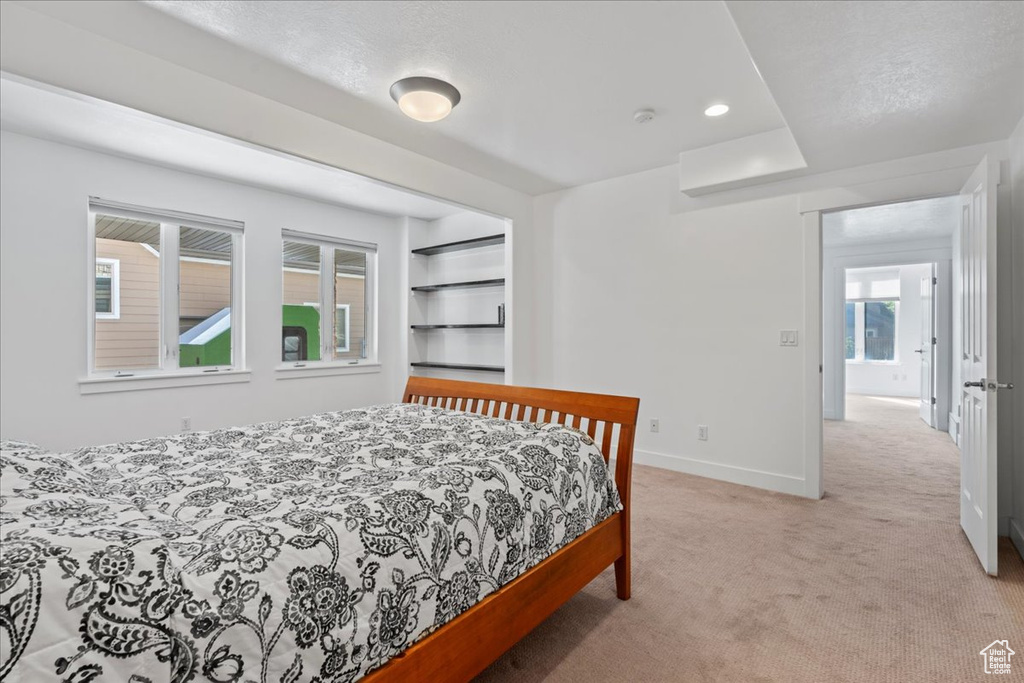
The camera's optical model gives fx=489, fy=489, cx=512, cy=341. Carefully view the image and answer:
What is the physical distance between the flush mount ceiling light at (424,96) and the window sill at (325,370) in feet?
10.1

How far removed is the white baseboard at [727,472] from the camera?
3.45 m

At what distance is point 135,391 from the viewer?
3.89m

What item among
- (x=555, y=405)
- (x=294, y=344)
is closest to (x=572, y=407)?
(x=555, y=405)

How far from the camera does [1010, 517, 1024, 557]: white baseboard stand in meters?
2.50

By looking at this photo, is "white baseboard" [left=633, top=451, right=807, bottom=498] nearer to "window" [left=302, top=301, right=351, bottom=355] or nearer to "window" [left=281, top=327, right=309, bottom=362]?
"window" [left=302, top=301, right=351, bottom=355]

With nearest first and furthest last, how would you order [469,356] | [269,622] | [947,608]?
[269,622] < [947,608] < [469,356]

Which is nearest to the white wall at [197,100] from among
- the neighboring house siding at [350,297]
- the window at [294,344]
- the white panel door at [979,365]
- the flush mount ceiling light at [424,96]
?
the flush mount ceiling light at [424,96]

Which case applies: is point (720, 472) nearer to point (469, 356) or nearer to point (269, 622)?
point (469, 356)

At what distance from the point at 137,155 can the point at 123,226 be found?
1.97 ft

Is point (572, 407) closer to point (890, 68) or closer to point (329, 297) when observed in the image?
point (890, 68)

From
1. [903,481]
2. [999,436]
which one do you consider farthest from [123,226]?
[903,481]

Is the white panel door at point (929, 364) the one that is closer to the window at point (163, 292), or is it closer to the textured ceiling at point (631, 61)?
the textured ceiling at point (631, 61)

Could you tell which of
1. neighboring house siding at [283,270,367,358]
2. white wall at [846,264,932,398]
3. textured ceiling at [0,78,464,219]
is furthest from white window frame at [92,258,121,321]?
white wall at [846,264,932,398]

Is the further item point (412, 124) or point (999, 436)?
point (412, 124)
